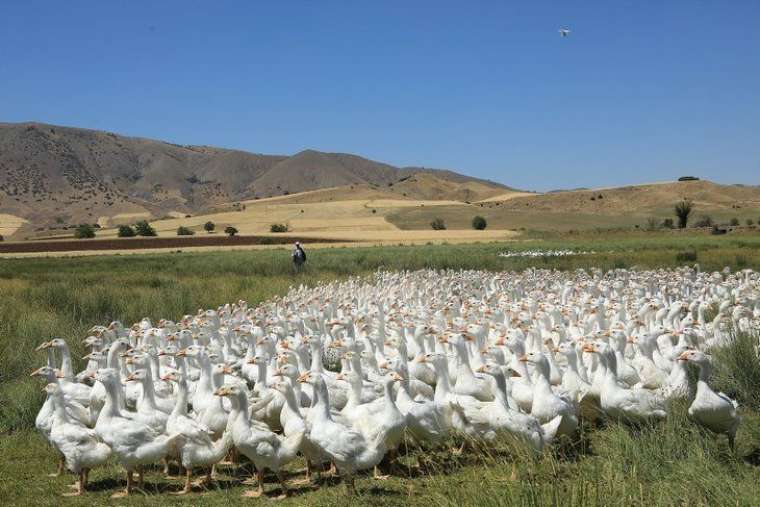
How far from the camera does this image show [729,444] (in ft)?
29.5

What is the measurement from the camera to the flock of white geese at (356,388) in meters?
8.75

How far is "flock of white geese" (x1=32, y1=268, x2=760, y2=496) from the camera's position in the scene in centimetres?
875

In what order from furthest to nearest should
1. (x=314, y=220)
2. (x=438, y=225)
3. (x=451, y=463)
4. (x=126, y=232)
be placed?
(x=314, y=220), (x=438, y=225), (x=126, y=232), (x=451, y=463)

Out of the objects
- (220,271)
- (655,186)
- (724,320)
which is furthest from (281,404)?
(655,186)

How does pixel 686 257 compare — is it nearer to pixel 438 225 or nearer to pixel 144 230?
pixel 438 225

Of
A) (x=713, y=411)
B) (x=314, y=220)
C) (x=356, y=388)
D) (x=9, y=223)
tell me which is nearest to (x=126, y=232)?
(x=314, y=220)

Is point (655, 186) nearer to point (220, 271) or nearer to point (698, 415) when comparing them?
point (220, 271)

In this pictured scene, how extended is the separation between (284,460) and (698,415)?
16.7 feet

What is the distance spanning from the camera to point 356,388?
1007 centimetres

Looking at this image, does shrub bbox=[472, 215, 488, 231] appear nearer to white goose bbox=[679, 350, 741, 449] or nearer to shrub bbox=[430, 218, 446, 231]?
shrub bbox=[430, 218, 446, 231]

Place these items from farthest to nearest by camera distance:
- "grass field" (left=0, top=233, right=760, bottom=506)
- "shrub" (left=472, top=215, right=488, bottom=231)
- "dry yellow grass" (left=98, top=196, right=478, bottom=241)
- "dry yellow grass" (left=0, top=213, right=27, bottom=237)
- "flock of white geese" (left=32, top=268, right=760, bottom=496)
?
"dry yellow grass" (left=0, top=213, right=27, bottom=237) → "shrub" (left=472, top=215, right=488, bottom=231) → "dry yellow grass" (left=98, top=196, right=478, bottom=241) → "flock of white geese" (left=32, top=268, right=760, bottom=496) → "grass field" (left=0, top=233, right=760, bottom=506)

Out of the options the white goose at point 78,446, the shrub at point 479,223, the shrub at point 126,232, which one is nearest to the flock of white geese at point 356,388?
the white goose at point 78,446

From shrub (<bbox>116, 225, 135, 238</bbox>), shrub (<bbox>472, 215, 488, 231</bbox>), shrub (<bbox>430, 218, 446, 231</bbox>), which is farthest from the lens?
shrub (<bbox>430, 218, 446, 231</bbox>)

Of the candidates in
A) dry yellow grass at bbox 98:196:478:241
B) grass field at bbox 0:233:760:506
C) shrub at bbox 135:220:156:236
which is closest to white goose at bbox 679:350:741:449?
grass field at bbox 0:233:760:506
